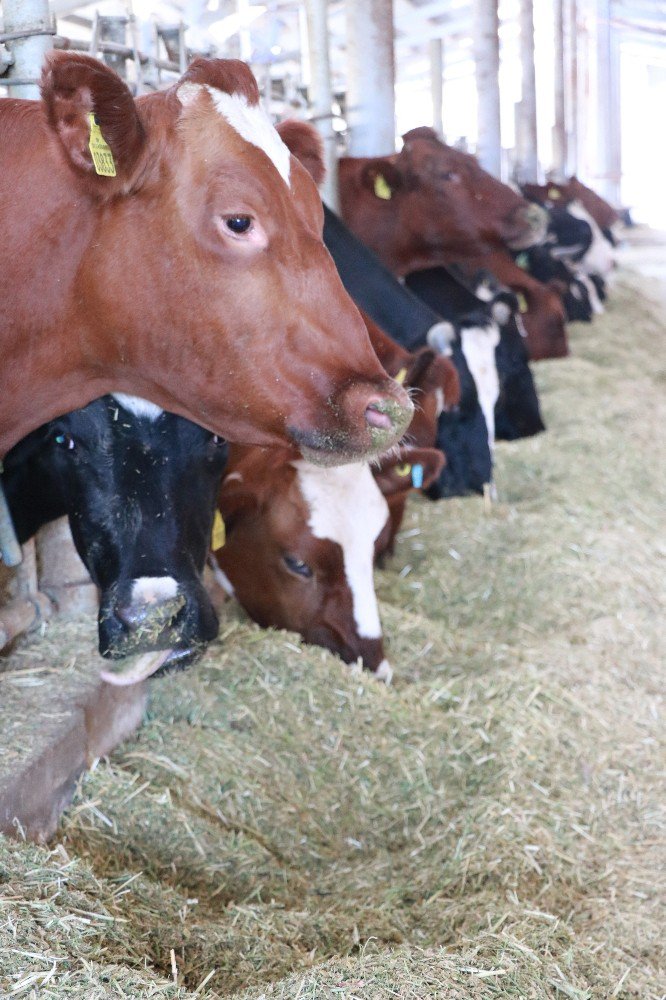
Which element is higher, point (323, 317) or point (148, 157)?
point (148, 157)

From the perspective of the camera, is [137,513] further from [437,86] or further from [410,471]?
[437,86]

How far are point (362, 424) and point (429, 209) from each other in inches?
217

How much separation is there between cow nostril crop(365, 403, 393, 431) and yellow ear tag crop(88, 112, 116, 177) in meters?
0.83

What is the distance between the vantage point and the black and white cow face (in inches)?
117

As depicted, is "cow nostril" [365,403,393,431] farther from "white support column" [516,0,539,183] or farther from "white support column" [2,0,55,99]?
"white support column" [516,0,539,183]

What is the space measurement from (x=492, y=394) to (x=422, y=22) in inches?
904

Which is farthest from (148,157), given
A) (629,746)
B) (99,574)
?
(629,746)

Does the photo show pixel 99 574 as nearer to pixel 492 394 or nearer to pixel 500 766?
pixel 500 766

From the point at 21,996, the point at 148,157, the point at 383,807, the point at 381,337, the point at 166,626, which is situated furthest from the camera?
the point at 381,337

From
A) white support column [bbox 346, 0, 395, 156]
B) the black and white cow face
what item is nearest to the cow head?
the black and white cow face

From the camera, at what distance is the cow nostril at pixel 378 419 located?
249 centimetres

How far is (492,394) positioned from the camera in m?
6.92

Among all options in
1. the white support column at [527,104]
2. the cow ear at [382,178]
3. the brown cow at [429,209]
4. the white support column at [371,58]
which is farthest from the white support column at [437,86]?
the cow ear at [382,178]

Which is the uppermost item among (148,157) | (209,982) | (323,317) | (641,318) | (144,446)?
(148,157)
